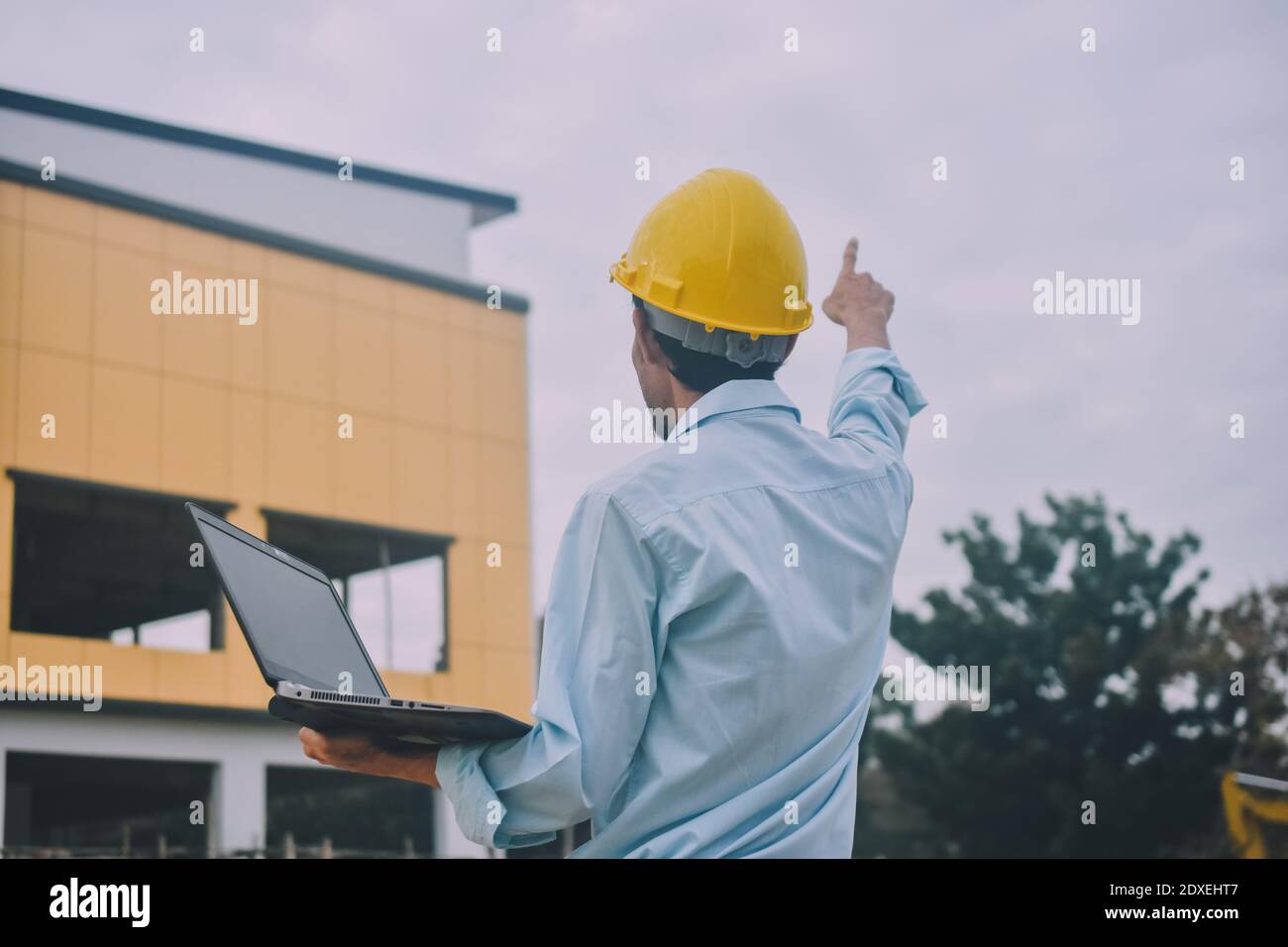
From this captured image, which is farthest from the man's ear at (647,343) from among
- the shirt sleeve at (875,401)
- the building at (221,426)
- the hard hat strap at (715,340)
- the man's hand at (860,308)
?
the building at (221,426)

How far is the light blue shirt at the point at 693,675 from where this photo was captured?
1658 millimetres

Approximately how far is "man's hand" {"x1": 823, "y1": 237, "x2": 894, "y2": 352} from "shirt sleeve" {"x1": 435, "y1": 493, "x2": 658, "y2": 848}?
85 centimetres

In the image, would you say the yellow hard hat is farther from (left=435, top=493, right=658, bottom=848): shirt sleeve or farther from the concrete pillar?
the concrete pillar

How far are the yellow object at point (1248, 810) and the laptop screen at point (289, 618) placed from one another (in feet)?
83.4

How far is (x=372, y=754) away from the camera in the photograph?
1749mm

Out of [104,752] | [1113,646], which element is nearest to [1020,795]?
[1113,646]

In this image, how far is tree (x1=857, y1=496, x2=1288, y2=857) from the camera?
28.5 metres

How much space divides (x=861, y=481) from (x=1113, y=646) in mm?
31766

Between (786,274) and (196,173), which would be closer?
(786,274)

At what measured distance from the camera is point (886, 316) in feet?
8.05

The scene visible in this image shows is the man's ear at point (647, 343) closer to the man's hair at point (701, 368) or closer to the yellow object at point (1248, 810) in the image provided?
A: the man's hair at point (701, 368)

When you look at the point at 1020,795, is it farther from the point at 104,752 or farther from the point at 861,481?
the point at 861,481
